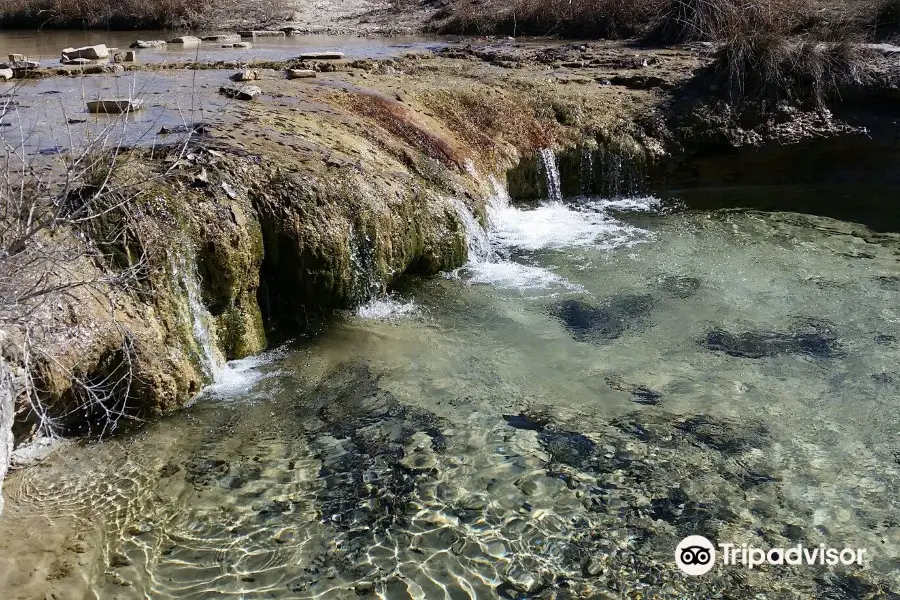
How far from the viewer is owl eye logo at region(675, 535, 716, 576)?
3.27m

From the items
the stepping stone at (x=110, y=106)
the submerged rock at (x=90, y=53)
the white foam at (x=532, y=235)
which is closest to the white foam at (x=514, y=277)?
the white foam at (x=532, y=235)

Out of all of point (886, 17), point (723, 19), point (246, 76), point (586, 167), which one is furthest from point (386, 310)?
point (886, 17)

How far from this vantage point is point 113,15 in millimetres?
19141

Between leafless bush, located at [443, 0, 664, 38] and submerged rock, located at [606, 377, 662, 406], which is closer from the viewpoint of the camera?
submerged rock, located at [606, 377, 662, 406]

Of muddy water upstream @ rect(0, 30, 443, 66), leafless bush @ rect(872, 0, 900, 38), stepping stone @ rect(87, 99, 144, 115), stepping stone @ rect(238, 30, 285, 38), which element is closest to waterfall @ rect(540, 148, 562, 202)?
stepping stone @ rect(87, 99, 144, 115)

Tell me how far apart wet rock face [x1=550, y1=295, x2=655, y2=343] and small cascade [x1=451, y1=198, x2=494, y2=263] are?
3.62 feet

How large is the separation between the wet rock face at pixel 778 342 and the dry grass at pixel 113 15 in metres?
17.3

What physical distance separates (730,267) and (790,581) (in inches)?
149

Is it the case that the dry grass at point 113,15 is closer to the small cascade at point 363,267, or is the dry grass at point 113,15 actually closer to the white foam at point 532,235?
the white foam at point 532,235

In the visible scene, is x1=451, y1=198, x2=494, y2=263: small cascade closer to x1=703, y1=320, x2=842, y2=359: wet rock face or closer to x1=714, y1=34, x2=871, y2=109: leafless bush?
x1=703, y1=320, x2=842, y2=359: wet rock face

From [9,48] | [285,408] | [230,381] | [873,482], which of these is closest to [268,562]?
[285,408]

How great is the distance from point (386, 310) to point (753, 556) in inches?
123

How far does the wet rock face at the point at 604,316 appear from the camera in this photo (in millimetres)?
5371

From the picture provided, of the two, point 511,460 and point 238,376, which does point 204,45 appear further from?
point 511,460
